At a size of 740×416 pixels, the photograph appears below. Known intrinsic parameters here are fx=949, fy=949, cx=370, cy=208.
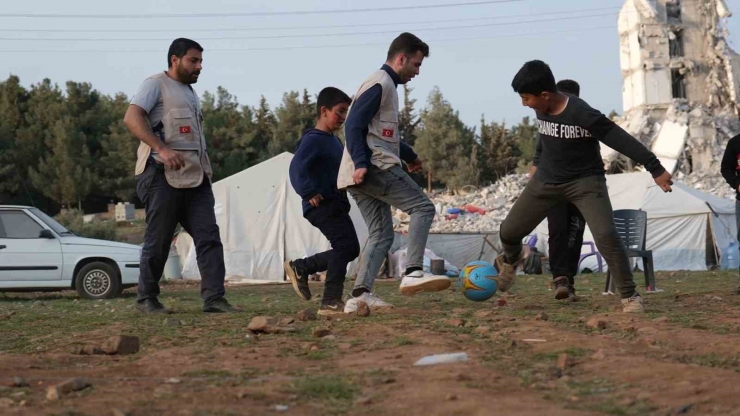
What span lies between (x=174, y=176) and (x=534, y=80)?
286 centimetres

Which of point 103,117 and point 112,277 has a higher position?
point 103,117

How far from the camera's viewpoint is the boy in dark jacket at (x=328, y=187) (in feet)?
23.7

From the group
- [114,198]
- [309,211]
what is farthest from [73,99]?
[309,211]

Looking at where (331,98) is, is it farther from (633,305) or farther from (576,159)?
(633,305)

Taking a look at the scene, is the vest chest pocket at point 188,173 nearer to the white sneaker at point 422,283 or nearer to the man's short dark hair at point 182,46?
the man's short dark hair at point 182,46

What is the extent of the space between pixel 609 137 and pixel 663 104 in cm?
6594

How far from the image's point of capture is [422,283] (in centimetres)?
644

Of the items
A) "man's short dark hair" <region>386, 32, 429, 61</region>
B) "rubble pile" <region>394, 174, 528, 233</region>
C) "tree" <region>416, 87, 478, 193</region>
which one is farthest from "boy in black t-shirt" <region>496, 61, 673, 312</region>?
"tree" <region>416, 87, 478, 193</region>

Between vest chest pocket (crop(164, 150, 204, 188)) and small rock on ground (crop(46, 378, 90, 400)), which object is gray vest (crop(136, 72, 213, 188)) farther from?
small rock on ground (crop(46, 378, 90, 400))

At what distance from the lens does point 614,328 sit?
5363 mm

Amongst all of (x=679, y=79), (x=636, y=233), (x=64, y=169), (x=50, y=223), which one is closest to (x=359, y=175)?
(x=636, y=233)

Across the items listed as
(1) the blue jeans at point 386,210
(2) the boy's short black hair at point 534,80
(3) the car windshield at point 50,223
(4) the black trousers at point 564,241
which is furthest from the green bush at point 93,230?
(2) the boy's short black hair at point 534,80

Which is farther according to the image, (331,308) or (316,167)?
(316,167)

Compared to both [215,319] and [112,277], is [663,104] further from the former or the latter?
[215,319]
